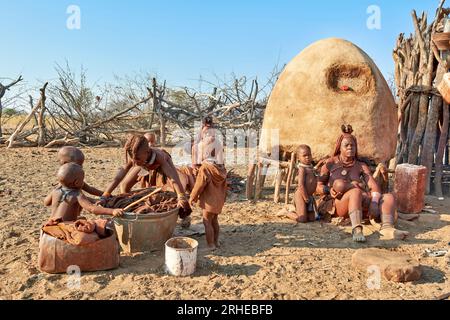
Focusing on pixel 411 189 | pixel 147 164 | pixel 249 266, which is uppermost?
pixel 147 164

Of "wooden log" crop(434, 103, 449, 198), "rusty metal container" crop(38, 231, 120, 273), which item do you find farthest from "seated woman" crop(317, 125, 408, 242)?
"wooden log" crop(434, 103, 449, 198)

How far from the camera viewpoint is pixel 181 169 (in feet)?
17.5

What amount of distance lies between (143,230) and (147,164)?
0.69 metres

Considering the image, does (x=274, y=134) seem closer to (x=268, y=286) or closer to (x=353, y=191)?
(x=353, y=191)

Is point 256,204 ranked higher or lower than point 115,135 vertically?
lower

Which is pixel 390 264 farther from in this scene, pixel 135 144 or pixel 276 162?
pixel 276 162

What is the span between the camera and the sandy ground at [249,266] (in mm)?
2924

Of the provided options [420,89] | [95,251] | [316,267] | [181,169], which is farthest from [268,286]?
[420,89]

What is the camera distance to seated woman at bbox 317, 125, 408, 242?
4.38 m

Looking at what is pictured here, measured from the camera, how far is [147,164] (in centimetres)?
384

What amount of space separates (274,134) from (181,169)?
5.05 ft

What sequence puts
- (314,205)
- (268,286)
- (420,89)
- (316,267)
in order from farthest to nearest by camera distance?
1. (420,89)
2. (314,205)
3. (316,267)
4. (268,286)

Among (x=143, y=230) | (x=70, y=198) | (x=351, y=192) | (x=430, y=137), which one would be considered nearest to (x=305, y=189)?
(x=351, y=192)

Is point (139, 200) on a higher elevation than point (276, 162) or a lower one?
lower
